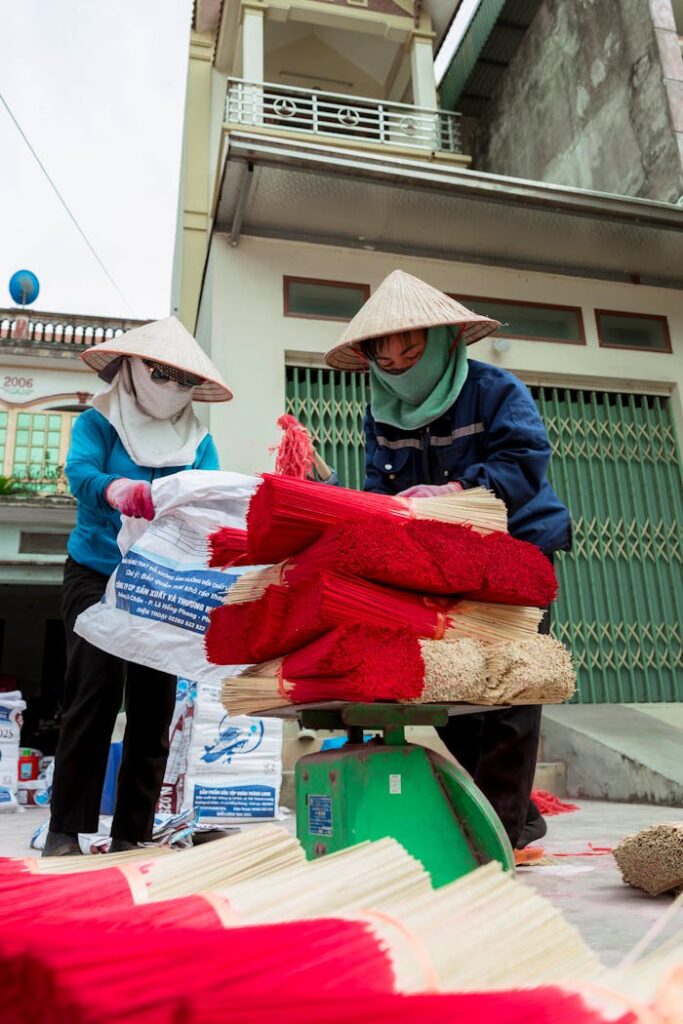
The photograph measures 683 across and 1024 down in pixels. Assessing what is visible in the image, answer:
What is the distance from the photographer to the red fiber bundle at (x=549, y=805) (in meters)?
4.36

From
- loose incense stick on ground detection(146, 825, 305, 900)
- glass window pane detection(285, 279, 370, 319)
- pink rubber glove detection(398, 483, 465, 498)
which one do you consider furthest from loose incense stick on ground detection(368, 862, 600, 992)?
glass window pane detection(285, 279, 370, 319)

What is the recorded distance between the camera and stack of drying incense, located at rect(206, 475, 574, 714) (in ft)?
5.57

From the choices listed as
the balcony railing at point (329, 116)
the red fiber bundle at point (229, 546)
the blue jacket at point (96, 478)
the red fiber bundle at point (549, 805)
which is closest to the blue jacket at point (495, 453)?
the red fiber bundle at point (229, 546)

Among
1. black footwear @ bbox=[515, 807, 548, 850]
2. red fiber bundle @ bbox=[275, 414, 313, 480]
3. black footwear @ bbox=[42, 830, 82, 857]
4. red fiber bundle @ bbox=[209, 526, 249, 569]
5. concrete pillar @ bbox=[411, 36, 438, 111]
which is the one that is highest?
concrete pillar @ bbox=[411, 36, 438, 111]

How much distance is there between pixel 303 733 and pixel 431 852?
3.59 metres

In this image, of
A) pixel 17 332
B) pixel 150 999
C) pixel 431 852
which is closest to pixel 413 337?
pixel 431 852

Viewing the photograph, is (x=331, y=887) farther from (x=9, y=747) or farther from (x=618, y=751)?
(x=9, y=747)

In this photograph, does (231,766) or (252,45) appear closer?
(231,766)

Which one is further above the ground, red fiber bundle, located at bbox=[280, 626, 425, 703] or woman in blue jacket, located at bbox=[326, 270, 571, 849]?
woman in blue jacket, located at bbox=[326, 270, 571, 849]

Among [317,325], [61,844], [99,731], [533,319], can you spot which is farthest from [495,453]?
[533,319]

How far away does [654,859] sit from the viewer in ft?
6.74

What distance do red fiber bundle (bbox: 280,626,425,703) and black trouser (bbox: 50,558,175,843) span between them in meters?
1.15

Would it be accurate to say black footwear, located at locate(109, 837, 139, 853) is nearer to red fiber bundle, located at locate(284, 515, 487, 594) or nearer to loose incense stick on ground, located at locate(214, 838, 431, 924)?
red fiber bundle, located at locate(284, 515, 487, 594)

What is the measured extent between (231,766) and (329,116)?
667cm
